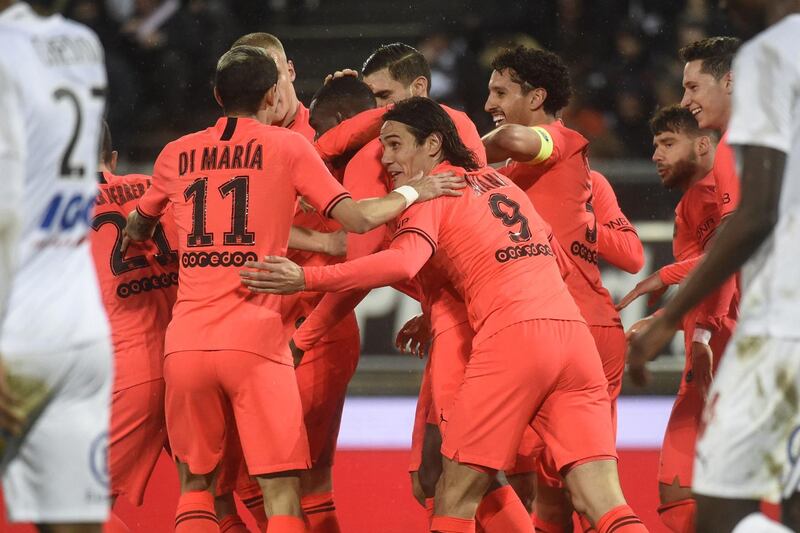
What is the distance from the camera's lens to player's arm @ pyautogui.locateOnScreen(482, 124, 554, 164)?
5.15 m

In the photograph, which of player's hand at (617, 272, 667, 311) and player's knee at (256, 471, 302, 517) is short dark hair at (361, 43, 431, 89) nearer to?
player's hand at (617, 272, 667, 311)

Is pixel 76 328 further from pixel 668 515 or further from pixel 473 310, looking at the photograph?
pixel 668 515

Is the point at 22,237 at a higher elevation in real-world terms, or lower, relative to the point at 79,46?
lower

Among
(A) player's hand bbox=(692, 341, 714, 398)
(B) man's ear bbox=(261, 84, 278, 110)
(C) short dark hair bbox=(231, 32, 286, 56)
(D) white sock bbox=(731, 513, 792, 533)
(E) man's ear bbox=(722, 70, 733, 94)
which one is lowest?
(A) player's hand bbox=(692, 341, 714, 398)

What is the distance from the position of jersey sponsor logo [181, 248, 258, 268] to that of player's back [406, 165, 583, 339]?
1.93 ft

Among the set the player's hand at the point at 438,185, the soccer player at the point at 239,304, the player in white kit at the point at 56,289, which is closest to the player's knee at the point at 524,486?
the soccer player at the point at 239,304

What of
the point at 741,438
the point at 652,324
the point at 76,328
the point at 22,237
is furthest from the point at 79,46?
the point at 741,438

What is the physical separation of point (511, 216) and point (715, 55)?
5.30ft

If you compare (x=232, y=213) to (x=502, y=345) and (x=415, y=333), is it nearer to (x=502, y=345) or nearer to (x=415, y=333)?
(x=502, y=345)

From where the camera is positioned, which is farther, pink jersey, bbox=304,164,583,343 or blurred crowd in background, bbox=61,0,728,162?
blurred crowd in background, bbox=61,0,728,162

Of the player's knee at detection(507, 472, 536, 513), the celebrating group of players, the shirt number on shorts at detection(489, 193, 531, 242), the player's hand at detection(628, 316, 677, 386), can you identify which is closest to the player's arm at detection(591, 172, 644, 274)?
the celebrating group of players

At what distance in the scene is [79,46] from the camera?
10.4ft

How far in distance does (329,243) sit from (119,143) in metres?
8.06

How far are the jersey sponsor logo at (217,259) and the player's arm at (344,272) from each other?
6 centimetres
